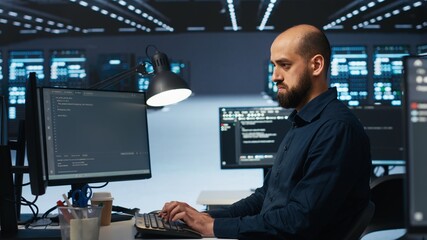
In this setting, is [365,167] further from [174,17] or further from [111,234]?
[174,17]

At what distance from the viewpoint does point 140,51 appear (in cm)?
571

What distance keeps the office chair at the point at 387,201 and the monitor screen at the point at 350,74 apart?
80.0 inches

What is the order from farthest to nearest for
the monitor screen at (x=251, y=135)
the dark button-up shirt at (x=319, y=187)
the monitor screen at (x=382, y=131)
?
the monitor screen at (x=382, y=131) < the monitor screen at (x=251, y=135) < the dark button-up shirt at (x=319, y=187)

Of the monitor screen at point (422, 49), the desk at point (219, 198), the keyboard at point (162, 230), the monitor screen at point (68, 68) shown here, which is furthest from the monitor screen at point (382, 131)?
the monitor screen at point (68, 68)

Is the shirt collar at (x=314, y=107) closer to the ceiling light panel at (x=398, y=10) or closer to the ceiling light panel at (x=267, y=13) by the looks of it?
the ceiling light panel at (x=267, y=13)

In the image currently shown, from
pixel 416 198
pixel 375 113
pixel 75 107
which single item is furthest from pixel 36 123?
pixel 375 113

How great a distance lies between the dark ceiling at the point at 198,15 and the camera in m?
5.66

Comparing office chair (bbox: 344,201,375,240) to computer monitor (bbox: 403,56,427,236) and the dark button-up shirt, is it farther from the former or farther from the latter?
computer monitor (bbox: 403,56,427,236)

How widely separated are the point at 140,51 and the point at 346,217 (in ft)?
13.4

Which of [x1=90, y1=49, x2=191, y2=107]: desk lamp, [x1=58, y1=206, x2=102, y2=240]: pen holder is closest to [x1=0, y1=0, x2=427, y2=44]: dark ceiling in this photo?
[x1=90, y1=49, x2=191, y2=107]: desk lamp

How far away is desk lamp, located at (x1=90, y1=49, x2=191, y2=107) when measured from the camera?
8.67 ft

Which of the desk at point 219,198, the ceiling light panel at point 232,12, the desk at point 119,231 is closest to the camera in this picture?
the desk at point 119,231

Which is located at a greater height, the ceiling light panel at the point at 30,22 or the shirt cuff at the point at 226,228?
the ceiling light panel at the point at 30,22

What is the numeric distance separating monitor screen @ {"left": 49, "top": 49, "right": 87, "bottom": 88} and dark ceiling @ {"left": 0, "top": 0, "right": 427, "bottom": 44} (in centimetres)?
19
